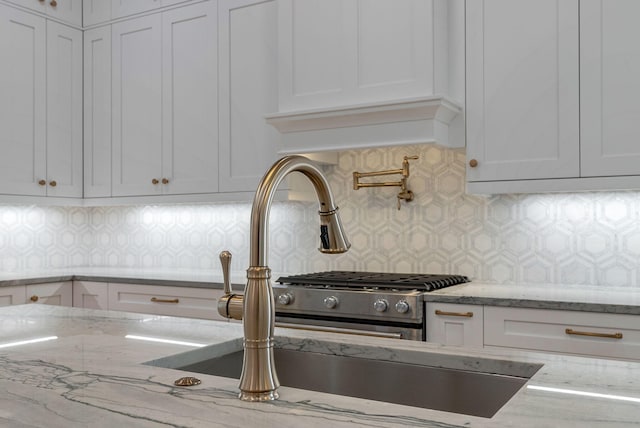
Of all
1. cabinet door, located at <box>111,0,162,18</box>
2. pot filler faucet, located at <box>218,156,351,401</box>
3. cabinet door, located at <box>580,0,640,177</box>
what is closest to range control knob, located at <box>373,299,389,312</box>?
cabinet door, located at <box>580,0,640,177</box>

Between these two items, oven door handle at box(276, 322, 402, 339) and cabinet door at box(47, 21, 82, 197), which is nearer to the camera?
oven door handle at box(276, 322, 402, 339)

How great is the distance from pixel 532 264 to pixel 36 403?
8.40 ft

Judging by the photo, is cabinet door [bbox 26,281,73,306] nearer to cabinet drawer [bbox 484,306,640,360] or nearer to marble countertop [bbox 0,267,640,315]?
marble countertop [bbox 0,267,640,315]

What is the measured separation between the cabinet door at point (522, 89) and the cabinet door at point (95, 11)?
2413 mm

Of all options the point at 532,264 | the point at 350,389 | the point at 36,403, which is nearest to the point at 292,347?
the point at 350,389

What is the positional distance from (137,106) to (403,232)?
6.09 ft

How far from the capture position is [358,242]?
11.5 feet

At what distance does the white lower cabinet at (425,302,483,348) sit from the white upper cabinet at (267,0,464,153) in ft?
2.49

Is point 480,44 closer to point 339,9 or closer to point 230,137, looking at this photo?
point 339,9

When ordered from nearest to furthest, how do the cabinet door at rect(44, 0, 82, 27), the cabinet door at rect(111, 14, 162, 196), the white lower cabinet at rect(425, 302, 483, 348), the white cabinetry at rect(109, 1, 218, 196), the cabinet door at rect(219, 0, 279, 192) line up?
1. the white lower cabinet at rect(425, 302, 483, 348)
2. the cabinet door at rect(219, 0, 279, 192)
3. the white cabinetry at rect(109, 1, 218, 196)
4. the cabinet door at rect(111, 14, 162, 196)
5. the cabinet door at rect(44, 0, 82, 27)

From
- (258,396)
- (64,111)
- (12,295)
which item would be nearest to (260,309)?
(258,396)

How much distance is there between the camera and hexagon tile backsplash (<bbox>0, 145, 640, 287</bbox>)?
9.57ft

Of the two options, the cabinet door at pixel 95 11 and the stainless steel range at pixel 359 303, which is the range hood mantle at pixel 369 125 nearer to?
the stainless steel range at pixel 359 303

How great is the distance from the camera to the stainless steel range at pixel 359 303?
2.61m
